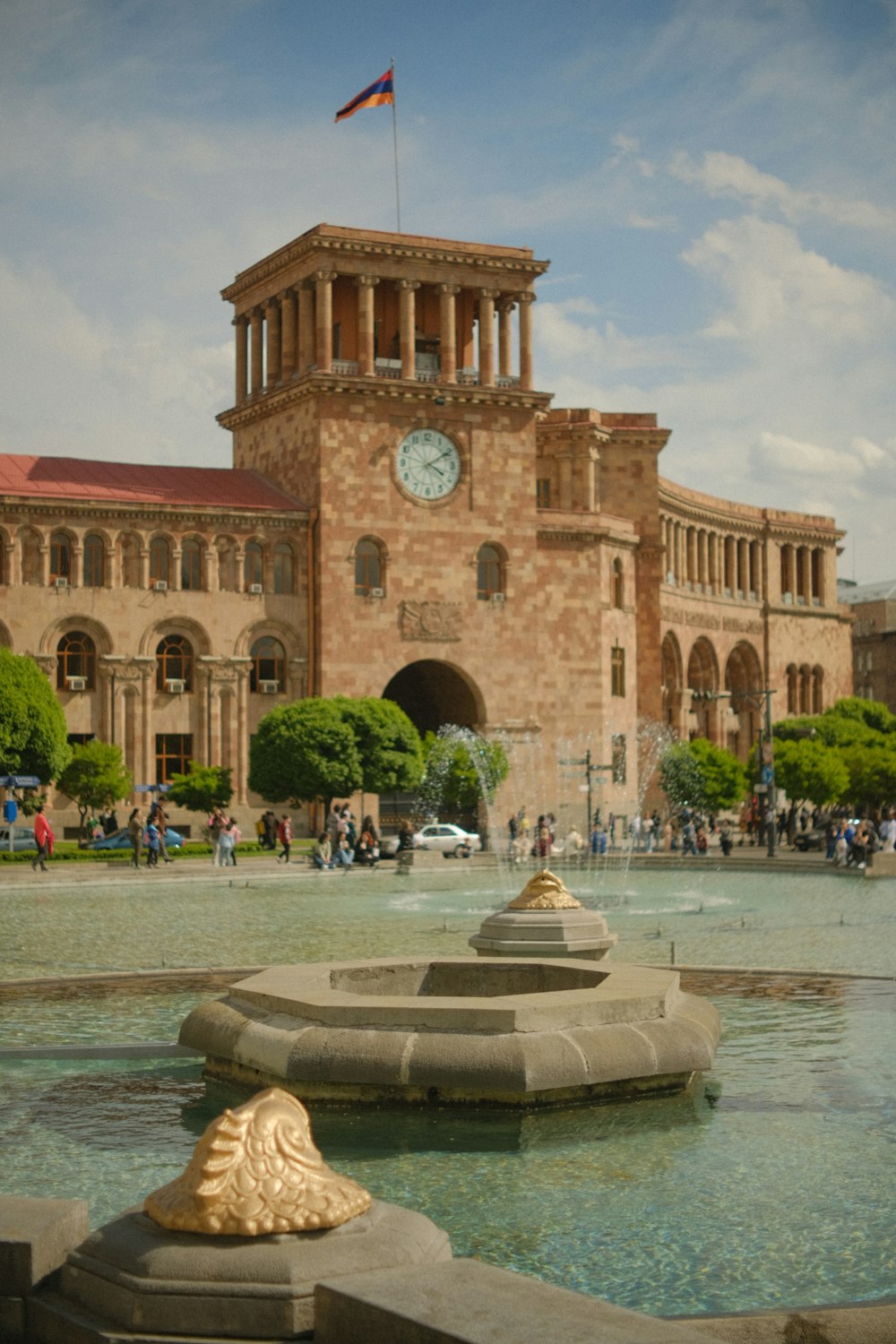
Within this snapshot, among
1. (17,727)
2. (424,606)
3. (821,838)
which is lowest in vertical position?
(821,838)

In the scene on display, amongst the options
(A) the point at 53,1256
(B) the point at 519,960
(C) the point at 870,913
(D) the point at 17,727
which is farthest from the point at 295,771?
(A) the point at 53,1256

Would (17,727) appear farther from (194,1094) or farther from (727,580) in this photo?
(727,580)

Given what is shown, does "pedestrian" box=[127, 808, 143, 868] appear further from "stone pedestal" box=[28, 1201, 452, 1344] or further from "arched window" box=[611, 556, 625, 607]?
"stone pedestal" box=[28, 1201, 452, 1344]

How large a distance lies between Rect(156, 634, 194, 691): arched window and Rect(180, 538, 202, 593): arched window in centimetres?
180

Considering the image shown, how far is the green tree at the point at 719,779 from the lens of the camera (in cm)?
6078

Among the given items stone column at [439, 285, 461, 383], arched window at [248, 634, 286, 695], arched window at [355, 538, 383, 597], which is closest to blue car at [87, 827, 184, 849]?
arched window at [248, 634, 286, 695]

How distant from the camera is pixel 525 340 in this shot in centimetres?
5969

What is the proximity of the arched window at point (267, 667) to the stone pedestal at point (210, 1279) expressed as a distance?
163 ft

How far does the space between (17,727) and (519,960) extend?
110ft

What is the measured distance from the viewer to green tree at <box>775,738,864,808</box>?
58.2 m

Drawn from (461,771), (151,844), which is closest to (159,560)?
(461,771)

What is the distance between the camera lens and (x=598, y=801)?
57844mm

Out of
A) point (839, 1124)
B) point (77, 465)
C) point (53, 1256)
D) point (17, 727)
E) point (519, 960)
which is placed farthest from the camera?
point (77, 465)

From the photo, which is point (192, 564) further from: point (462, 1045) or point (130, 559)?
point (462, 1045)
